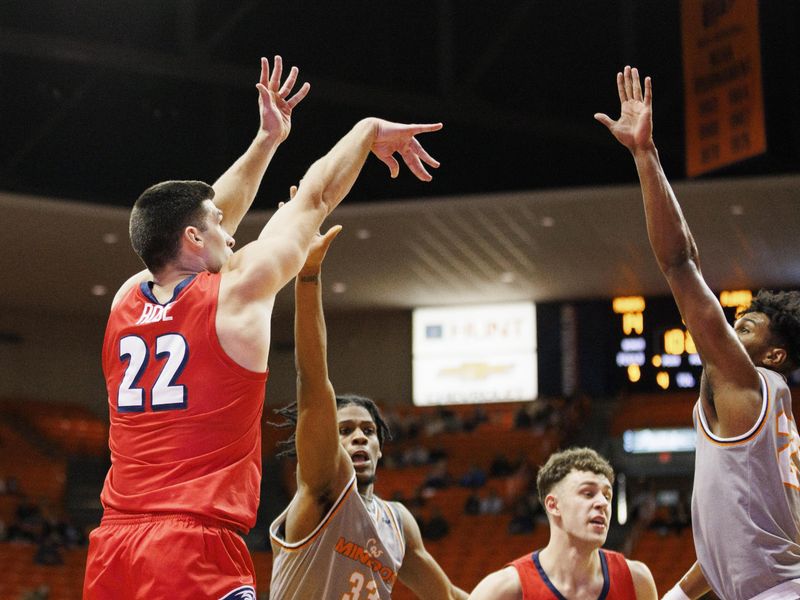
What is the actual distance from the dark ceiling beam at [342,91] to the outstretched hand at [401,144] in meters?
11.9

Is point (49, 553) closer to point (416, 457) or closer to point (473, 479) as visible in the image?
point (416, 457)

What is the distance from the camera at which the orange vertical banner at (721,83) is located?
12258mm

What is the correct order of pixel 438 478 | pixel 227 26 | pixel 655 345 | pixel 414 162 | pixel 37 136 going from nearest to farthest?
pixel 414 162 → pixel 227 26 → pixel 37 136 → pixel 438 478 → pixel 655 345

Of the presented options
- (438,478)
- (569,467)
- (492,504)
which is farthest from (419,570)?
(438,478)

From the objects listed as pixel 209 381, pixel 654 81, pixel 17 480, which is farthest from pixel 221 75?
pixel 209 381

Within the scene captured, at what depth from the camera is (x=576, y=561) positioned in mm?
5164

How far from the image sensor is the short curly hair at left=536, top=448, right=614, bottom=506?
5.40 m

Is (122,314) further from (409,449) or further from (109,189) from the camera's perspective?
(409,449)

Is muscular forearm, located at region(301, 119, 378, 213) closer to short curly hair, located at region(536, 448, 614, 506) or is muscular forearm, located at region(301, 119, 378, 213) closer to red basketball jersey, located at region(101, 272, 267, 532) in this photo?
red basketball jersey, located at region(101, 272, 267, 532)

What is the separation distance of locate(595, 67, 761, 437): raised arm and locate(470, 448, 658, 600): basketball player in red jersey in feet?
4.46

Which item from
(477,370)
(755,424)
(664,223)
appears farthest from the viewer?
(477,370)

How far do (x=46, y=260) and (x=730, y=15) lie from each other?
1311cm

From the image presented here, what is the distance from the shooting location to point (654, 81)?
16.8 metres

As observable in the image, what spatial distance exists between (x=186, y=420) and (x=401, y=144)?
4.97 feet
